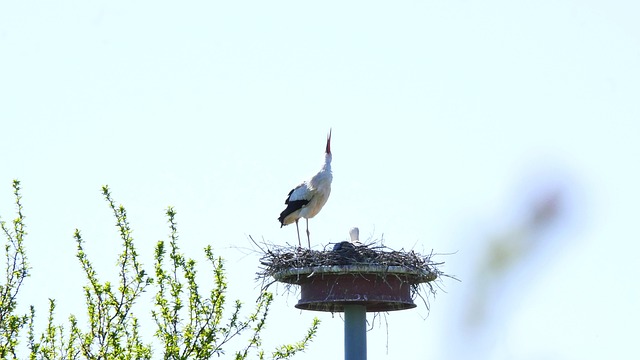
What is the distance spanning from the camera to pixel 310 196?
15.9 metres

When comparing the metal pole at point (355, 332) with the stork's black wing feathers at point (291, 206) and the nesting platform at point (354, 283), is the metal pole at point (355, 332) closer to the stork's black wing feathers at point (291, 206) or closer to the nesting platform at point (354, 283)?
the nesting platform at point (354, 283)

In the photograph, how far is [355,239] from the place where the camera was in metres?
13.7

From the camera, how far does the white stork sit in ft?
51.8

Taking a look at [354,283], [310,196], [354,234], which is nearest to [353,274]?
[354,283]

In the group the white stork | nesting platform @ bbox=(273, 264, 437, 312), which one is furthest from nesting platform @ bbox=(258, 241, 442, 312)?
the white stork

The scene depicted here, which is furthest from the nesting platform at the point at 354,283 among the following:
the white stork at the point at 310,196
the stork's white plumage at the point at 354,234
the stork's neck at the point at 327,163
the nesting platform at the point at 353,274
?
the stork's neck at the point at 327,163

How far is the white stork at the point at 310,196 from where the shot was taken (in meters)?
15.8

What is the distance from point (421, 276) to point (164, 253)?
12.3 feet

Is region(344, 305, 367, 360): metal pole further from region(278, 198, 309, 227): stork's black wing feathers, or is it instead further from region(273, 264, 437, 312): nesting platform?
region(278, 198, 309, 227): stork's black wing feathers

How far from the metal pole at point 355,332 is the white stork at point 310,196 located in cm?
328

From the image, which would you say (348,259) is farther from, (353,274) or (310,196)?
(310,196)

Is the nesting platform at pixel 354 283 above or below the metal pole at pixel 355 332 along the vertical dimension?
above

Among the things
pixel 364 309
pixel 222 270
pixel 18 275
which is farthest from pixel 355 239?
pixel 18 275

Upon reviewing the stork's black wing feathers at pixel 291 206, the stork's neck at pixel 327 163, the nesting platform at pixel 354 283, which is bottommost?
the nesting platform at pixel 354 283
